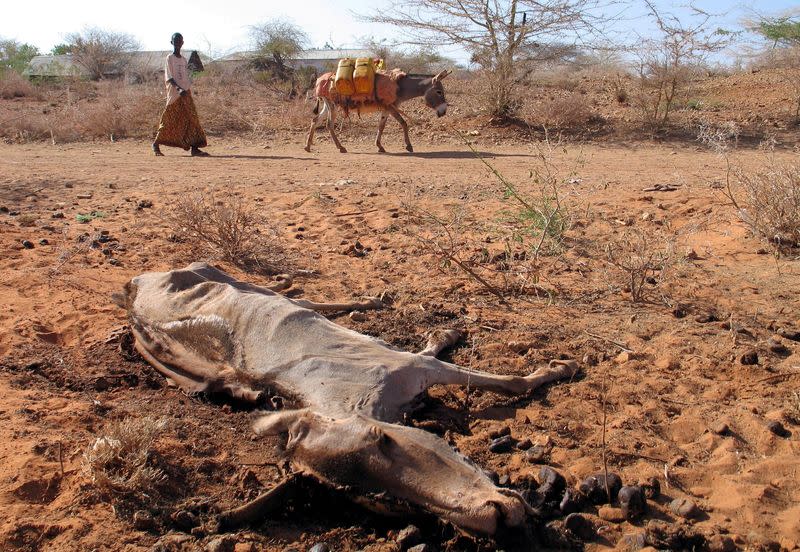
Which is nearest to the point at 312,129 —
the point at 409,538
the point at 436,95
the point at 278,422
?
the point at 436,95

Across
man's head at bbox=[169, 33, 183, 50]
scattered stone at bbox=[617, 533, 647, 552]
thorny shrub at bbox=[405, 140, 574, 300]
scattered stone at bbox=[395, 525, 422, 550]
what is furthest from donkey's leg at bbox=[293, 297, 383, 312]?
man's head at bbox=[169, 33, 183, 50]

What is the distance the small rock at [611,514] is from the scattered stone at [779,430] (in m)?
0.84

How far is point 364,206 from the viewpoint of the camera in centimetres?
691

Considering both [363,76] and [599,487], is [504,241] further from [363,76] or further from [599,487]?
[363,76]

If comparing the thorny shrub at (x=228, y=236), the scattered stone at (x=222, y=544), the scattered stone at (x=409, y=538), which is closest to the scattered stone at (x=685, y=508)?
the scattered stone at (x=409, y=538)

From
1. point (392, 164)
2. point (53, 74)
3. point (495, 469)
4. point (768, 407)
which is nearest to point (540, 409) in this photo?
point (495, 469)

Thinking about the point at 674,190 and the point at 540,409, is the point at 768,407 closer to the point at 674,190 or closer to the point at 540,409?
the point at 540,409

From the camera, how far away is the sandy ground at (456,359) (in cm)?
259

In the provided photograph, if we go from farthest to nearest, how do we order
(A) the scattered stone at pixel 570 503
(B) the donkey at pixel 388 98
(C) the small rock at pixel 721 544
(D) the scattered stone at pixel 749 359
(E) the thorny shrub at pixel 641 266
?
1. (B) the donkey at pixel 388 98
2. (E) the thorny shrub at pixel 641 266
3. (D) the scattered stone at pixel 749 359
4. (A) the scattered stone at pixel 570 503
5. (C) the small rock at pixel 721 544

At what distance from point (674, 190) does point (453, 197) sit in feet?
6.84

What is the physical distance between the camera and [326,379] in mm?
3150

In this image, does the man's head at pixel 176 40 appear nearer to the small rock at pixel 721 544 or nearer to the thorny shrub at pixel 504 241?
the thorny shrub at pixel 504 241

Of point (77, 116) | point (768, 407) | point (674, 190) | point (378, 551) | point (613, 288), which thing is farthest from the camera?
point (77, 116)

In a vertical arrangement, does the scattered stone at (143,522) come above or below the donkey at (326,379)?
below
